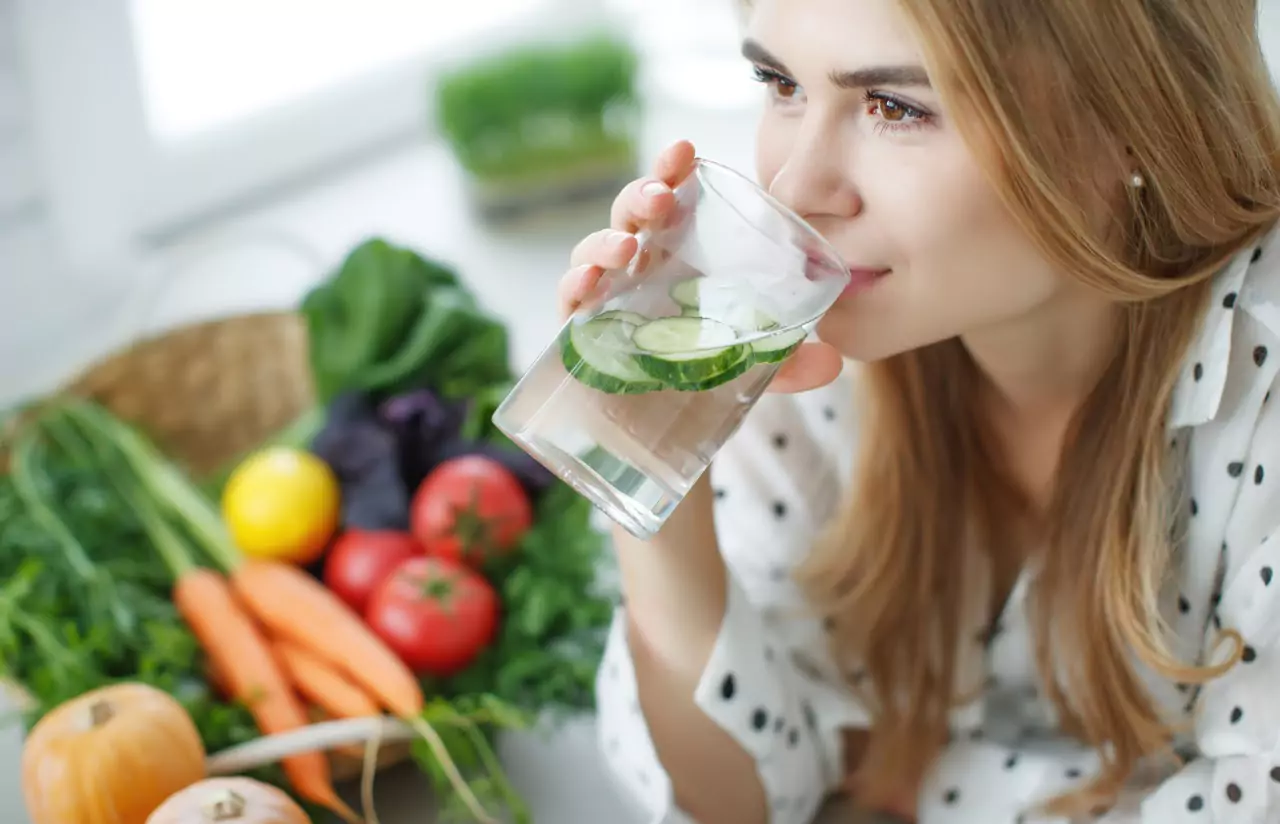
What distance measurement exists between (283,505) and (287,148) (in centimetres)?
86

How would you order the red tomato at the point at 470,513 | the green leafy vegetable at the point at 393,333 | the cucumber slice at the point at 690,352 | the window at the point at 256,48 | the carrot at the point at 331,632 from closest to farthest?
the cucumber slice at the point at 690,352 → the carrot at the point at 331,632 → the red tomato at the point at 470,513 → the green leafy vegetable at the point at 393,333 → the window at the point at 256,48

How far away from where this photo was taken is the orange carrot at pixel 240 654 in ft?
3.27

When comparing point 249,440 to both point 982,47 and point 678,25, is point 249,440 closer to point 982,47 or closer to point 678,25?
point 982,47

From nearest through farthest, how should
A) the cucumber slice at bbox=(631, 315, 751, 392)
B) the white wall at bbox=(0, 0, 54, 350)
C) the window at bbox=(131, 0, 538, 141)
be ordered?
the cucumber slice at bbox=(631, 315, 751, 392), the white wall at bbox=(0, 0, 54, 350), the window at bbox=(131, 0, 538, 141)

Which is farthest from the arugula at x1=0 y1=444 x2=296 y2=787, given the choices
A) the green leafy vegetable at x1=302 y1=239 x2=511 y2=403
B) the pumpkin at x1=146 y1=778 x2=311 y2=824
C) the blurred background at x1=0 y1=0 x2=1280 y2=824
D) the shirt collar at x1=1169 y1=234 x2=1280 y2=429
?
the shirt collar at x1=1169 y1=234 x2=1280 y2=429

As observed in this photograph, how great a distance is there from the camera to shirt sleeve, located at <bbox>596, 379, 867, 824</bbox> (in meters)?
0.86

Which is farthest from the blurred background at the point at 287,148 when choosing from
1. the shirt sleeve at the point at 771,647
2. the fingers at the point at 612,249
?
A: the fingers at the point at 612,249

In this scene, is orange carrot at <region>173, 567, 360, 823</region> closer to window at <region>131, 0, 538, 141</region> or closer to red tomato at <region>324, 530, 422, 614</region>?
red tomato at <region>324, 530, 422, 614</region>

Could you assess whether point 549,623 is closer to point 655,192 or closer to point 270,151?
point 655,192

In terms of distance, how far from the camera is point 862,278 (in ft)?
2.33

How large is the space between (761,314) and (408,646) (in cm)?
50

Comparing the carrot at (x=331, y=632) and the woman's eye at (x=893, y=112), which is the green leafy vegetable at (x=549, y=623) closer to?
the carrot at (x=331, y=632)

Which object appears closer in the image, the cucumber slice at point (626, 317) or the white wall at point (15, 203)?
the cucumber slice at point (626, 317)

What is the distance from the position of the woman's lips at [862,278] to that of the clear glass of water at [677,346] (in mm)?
56
